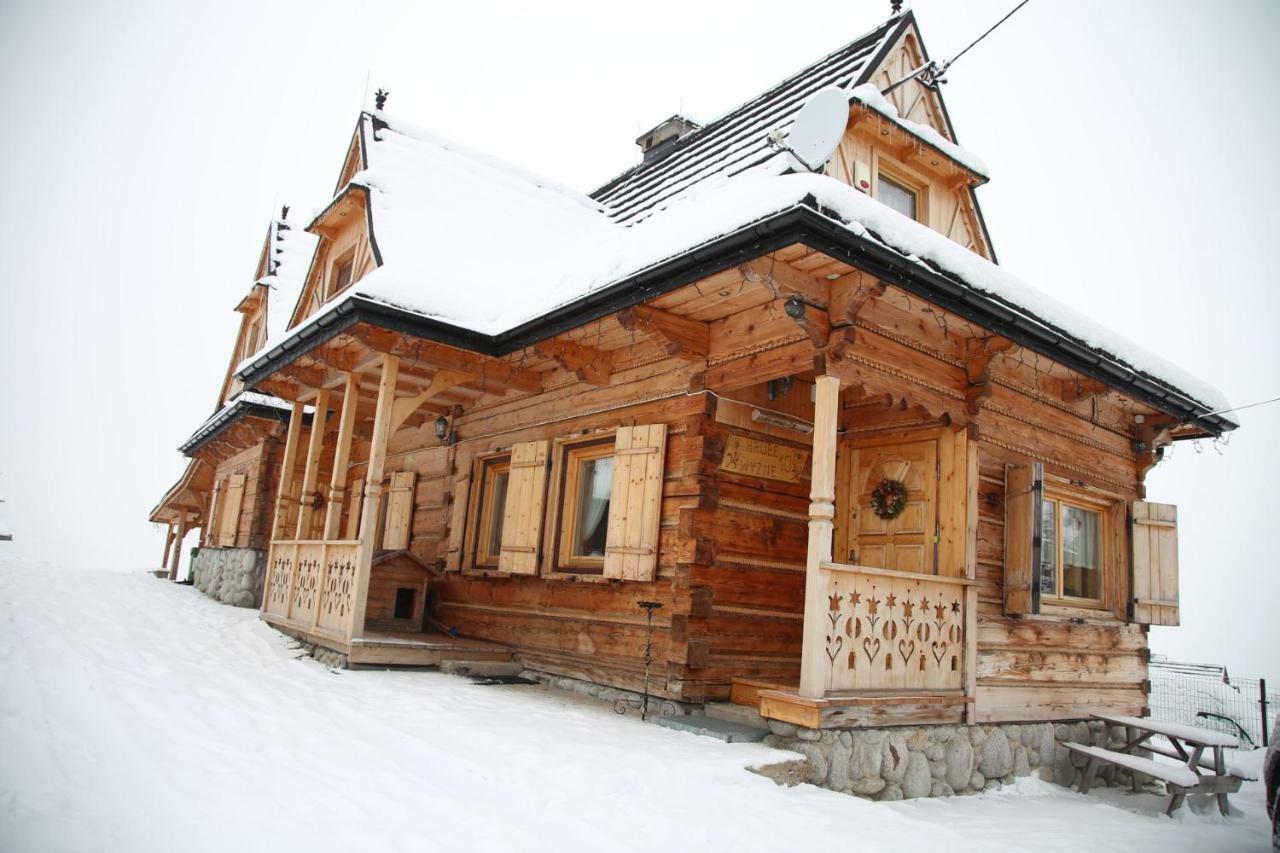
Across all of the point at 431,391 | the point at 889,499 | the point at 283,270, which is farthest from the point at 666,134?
the point at 283,270

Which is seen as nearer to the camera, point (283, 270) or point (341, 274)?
point (341, 274)

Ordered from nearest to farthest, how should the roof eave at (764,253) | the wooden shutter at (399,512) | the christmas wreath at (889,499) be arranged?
the roof eave at (764,253), the christmas wreath at (889,499), the wooden shutter at (399,512)

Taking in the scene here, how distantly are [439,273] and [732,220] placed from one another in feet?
Answer: 15.2

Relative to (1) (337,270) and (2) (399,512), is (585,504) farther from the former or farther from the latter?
(1) (337,270)

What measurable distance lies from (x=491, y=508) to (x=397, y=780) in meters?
5.93

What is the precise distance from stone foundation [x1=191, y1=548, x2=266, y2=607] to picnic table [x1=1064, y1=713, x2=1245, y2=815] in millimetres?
12155

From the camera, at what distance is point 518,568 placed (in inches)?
352

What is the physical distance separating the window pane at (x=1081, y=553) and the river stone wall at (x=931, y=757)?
1.34 metres

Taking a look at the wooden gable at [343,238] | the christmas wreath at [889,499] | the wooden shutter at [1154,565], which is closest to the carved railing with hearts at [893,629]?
the christmas wreath at [889,499]

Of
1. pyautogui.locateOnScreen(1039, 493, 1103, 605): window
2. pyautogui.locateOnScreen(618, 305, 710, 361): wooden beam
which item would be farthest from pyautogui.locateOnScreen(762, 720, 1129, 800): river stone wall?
pyautogui.locateOnScreen(618, 305, 710, 361): wooden beam

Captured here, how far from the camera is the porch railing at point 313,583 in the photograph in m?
8.48

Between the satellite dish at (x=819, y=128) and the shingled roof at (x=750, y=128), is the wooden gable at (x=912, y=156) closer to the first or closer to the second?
the shingled roof at (x=750, y=128)

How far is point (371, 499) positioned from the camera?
8.09 meters

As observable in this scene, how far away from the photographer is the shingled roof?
341 inches
